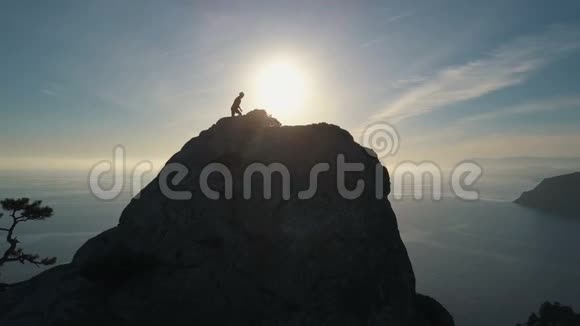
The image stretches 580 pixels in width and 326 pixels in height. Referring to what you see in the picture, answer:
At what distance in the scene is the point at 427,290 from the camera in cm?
14025

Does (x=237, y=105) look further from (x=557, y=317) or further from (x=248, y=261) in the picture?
(x=557, y=317)

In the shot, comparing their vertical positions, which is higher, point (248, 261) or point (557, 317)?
point (248, 261)

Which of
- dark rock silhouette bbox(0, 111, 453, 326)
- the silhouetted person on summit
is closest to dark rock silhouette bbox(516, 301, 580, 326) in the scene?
dark rock silhouette bbox(0, 111, 453, 326)

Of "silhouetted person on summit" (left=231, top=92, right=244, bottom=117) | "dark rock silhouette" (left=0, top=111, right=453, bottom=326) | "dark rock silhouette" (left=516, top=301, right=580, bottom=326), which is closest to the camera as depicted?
"dark rock silhouette" (left=0, top=111, right=453, bottom=326)

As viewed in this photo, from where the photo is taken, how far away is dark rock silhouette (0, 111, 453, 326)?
17875 millimetres

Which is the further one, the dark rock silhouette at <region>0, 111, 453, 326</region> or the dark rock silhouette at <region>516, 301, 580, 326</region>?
the dark rock silhouette at <region>516, 301, 580, 326</region>

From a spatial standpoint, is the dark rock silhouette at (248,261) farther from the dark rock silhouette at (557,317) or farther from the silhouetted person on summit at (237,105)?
the dark rock silhouette at (557,317)

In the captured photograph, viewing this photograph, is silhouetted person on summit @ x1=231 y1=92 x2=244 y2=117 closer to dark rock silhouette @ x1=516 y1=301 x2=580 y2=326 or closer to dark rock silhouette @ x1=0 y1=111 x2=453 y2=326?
dark rock silhouette @ x1=0 y1=111 x2=453 y2=326

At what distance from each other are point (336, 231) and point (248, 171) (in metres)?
7.37

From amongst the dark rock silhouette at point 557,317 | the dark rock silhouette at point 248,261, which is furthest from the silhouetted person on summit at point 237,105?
the dark rock silhouette at point 557,317

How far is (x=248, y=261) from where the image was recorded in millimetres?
19453

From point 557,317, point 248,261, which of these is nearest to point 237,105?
point 248,261

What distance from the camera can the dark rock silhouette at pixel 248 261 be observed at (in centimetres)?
1788

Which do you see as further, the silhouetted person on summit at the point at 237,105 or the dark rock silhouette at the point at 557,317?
the dark rock silhouette at the point at 557,317
